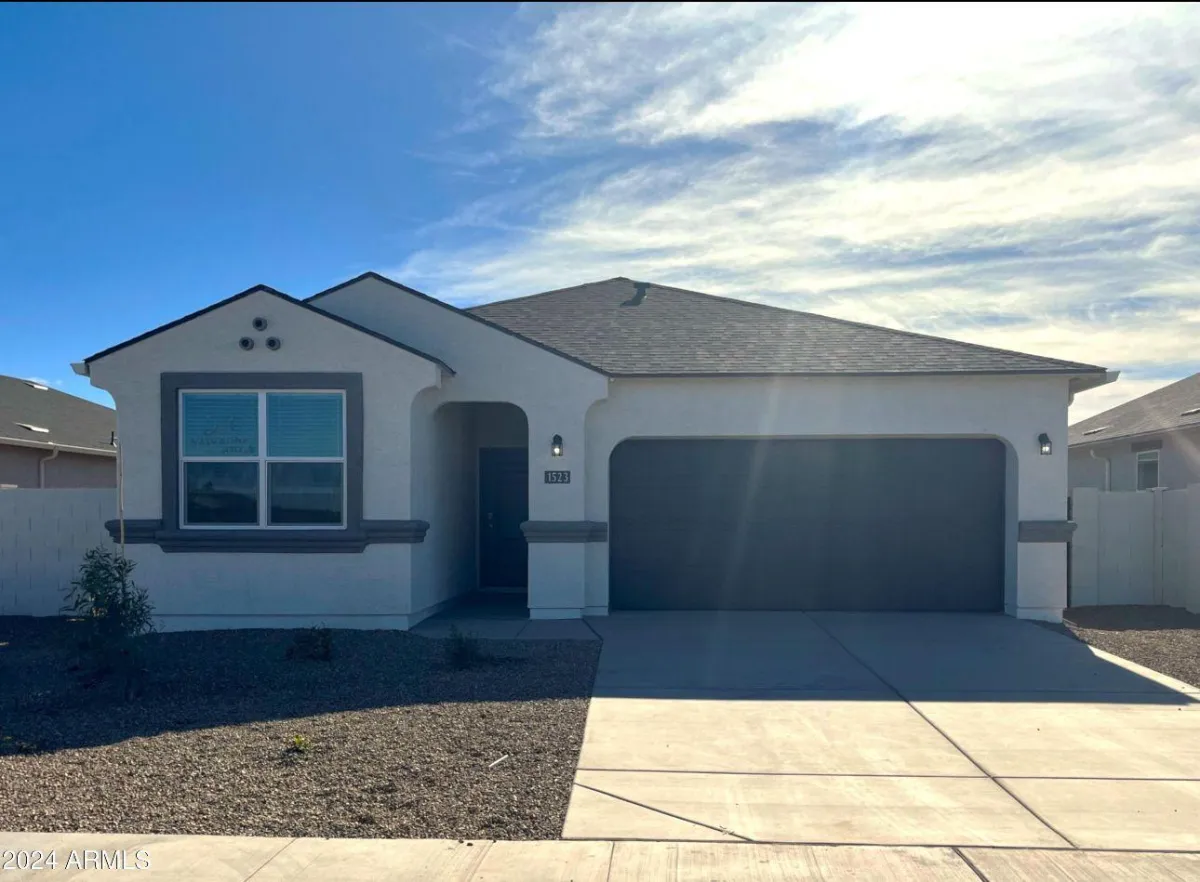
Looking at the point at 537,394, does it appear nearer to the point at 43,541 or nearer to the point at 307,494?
the point at 307,494

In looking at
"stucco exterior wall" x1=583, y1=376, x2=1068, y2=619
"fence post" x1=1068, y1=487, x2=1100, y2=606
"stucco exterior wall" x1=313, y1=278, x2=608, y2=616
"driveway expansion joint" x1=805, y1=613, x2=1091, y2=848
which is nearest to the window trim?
"stucco exterior wall" x1=313, y1=278, x2=608, y2=616

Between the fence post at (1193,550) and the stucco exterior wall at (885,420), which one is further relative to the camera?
the fence post at (1193,550)

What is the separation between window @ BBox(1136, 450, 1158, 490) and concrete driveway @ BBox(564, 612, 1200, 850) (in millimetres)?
11130

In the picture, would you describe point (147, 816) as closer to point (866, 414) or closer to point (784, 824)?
point (784, 824)

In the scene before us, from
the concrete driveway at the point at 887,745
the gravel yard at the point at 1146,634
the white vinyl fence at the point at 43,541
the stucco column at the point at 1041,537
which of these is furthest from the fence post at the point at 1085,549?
the white vinyl fence at the point at 43,541

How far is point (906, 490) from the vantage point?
12.9 m

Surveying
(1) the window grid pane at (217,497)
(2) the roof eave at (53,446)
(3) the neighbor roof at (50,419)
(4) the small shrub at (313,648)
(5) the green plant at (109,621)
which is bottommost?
(4) the small shrub at (313,648)

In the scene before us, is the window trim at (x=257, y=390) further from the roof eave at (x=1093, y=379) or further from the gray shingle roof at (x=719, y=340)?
the roof eave at (x=1093, y=379)

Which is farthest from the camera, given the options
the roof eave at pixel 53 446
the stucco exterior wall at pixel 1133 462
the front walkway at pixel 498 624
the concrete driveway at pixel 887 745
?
the stucco exterior wall at pixel 1133 462

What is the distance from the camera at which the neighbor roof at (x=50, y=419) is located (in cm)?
1916

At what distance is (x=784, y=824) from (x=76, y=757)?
15.3 feet

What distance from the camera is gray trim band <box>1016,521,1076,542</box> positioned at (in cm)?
1234

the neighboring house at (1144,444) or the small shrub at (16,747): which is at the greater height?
the neighboring house at (1144,444)

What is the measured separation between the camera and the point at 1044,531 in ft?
40.5
